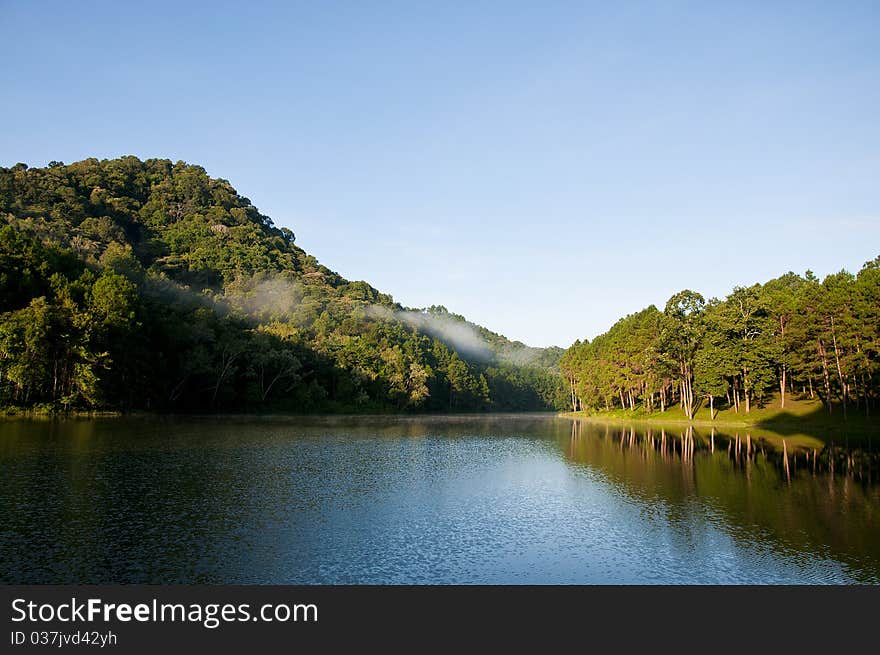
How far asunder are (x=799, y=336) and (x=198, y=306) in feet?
317

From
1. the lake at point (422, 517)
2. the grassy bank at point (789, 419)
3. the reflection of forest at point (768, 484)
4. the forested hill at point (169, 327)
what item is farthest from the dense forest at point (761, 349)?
the forested hill at point (169, 327)

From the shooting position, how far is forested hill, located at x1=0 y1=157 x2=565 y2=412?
7350 cm

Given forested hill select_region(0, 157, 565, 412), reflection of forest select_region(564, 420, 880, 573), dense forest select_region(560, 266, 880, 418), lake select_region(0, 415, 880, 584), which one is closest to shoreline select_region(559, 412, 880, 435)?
dense forest select_region(560, 266, 880, 418)

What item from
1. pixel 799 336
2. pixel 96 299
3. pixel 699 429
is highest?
pixel 96 299

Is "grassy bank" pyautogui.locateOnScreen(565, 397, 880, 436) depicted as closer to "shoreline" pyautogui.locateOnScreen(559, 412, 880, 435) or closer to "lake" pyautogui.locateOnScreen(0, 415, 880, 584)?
"shoreline" pyautogui.locateOnScreen(559, 412, 880, 435)

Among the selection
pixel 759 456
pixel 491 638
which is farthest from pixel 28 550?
pixel 759 456

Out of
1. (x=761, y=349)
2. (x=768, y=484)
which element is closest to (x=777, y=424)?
(x=761, y=349)

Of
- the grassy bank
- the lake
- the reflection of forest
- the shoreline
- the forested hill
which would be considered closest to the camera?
the lake

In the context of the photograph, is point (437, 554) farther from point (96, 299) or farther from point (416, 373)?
point (416, 373)

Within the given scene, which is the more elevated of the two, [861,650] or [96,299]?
[96,299]

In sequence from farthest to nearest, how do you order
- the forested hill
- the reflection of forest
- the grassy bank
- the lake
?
1. the forested hill
2. the grassy bank
3. the reflection of forest
4. the lake

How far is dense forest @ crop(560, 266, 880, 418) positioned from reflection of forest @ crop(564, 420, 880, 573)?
18375 mm

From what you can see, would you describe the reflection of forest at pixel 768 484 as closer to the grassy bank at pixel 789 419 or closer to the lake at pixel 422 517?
the lake at pixel 422 517

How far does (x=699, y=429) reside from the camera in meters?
71.5
